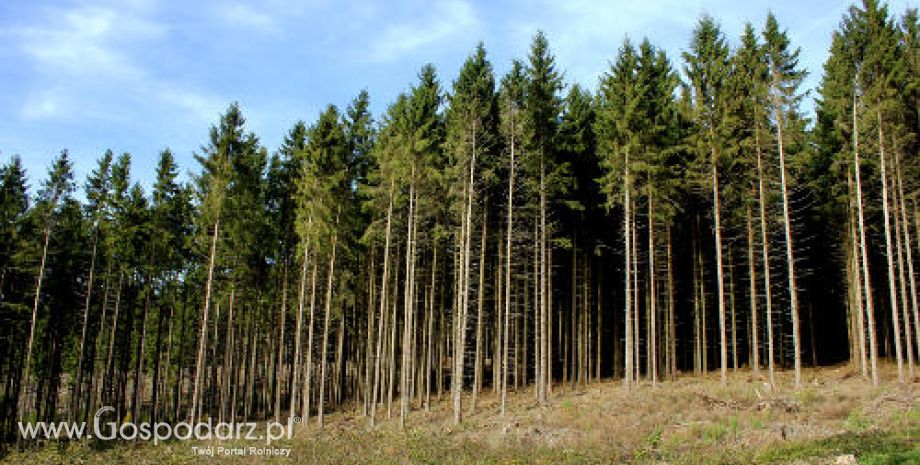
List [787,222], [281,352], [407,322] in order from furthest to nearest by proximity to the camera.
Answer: [281,352] → [407,322] → [787,222]

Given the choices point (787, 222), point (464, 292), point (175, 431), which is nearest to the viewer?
point (787, 222)

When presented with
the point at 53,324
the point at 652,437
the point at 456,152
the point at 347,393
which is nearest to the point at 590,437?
the point at 652,437

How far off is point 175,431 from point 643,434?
68.6ft

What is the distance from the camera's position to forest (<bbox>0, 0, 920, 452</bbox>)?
78.6 feet

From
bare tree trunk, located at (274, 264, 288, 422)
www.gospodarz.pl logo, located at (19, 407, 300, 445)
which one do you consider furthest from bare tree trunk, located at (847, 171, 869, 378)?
bare tree trunk, located at (274, 264, 288, 422)

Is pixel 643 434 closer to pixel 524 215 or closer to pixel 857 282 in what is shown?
pixel 524 215

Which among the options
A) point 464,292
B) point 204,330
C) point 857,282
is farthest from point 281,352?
point 857,282

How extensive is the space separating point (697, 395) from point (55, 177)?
1206 inches

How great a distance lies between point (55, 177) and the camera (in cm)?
2973

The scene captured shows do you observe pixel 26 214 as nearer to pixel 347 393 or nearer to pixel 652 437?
pixel 347 393

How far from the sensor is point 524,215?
24422 mm

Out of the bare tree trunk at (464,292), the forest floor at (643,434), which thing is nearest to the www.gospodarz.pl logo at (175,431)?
the forest floor at (643,434)

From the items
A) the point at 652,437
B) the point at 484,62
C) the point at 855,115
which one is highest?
the point at 484,62

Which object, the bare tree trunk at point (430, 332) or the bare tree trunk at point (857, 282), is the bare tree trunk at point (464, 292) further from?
the bare tree trunk at point (857, 282)
